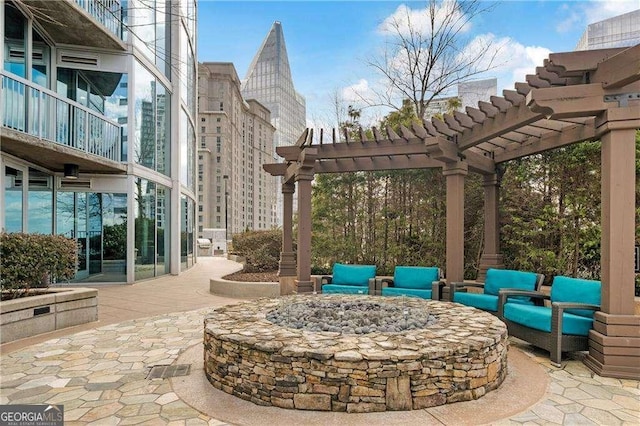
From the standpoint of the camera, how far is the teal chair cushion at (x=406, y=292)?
5691mm

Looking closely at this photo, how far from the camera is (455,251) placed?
5.79 m

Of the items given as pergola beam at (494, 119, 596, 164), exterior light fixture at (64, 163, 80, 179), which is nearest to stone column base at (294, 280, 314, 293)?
pergola beam at (494, 119, 596, 164)

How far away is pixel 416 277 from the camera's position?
19.7ft

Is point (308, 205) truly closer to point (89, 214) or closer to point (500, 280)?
point (500, 280)

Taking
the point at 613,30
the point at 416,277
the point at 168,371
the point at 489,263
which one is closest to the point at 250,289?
the point at 416,277

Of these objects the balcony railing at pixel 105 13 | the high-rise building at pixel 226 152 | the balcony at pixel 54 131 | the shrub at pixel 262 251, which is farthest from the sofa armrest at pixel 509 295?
the high-rise building at pixel 226 152

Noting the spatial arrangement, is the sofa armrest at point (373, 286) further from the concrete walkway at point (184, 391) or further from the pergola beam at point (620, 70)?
the pergola beam at point (620, 70)

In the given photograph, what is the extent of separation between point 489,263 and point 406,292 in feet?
6.29

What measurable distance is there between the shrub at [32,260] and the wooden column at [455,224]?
5.82 metres

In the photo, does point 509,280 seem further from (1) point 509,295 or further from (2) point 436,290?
(2) point 436,290

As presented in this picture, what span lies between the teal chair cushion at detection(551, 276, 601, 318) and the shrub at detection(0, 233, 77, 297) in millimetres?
6540

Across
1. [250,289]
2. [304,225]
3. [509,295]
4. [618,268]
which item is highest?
[304,225]

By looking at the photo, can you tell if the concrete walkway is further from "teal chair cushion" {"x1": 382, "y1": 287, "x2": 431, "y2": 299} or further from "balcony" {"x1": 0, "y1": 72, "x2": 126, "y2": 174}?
"balcony" {"x1": 0, "y1": 72, "x2": 126, "y2": 174}

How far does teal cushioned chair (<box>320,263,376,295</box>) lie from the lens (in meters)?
6.11
